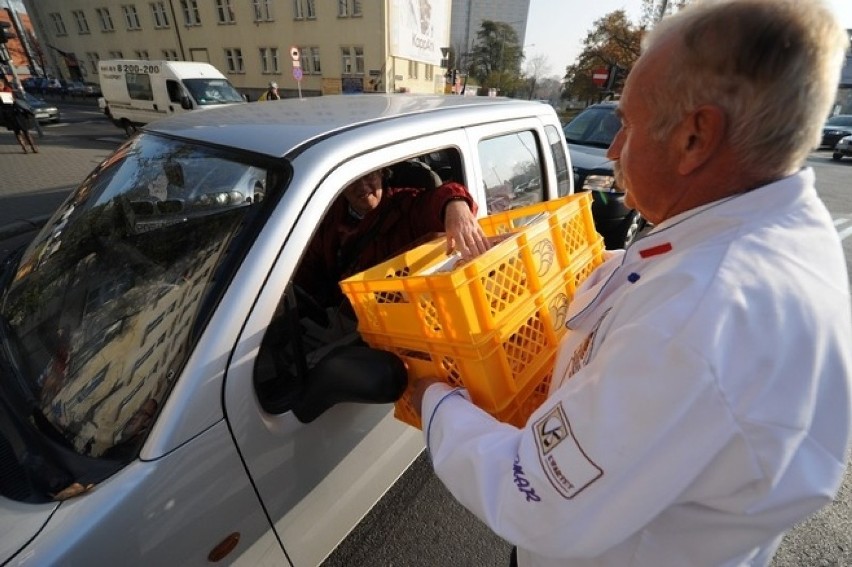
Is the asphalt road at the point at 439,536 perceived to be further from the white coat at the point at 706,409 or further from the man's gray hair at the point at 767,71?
the man's gray hair at the point at 767,71

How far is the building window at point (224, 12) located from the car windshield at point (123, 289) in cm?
3596

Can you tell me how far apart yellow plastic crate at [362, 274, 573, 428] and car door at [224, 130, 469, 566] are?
305 millimetres

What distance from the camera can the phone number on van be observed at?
45.6ft

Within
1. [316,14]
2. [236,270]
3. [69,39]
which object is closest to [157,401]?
[236,270]

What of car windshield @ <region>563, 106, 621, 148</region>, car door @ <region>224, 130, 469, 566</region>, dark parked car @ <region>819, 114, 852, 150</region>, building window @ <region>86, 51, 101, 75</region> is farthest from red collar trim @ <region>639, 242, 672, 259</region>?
building window @ <region>86, 51, 101, 75</region>

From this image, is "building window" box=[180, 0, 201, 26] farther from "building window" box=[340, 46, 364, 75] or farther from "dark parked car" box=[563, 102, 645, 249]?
"dark parked car" box=[563, 102, 645, 249]

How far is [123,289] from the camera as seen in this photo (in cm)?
136

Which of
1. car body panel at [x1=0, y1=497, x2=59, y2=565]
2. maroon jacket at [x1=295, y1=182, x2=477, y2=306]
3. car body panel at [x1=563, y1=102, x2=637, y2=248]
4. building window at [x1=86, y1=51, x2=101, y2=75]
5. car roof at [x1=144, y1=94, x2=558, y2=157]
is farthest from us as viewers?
building window at [x1=86, y1=51, x2=101, y2=75]

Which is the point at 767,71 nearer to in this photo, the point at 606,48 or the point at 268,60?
the point at 268,60

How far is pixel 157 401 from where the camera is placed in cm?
108

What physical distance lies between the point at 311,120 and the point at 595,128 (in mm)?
6146

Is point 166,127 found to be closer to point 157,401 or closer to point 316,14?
point 157,401

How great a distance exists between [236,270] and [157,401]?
0.39 m

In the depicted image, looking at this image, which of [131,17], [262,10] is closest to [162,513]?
[262,10]
